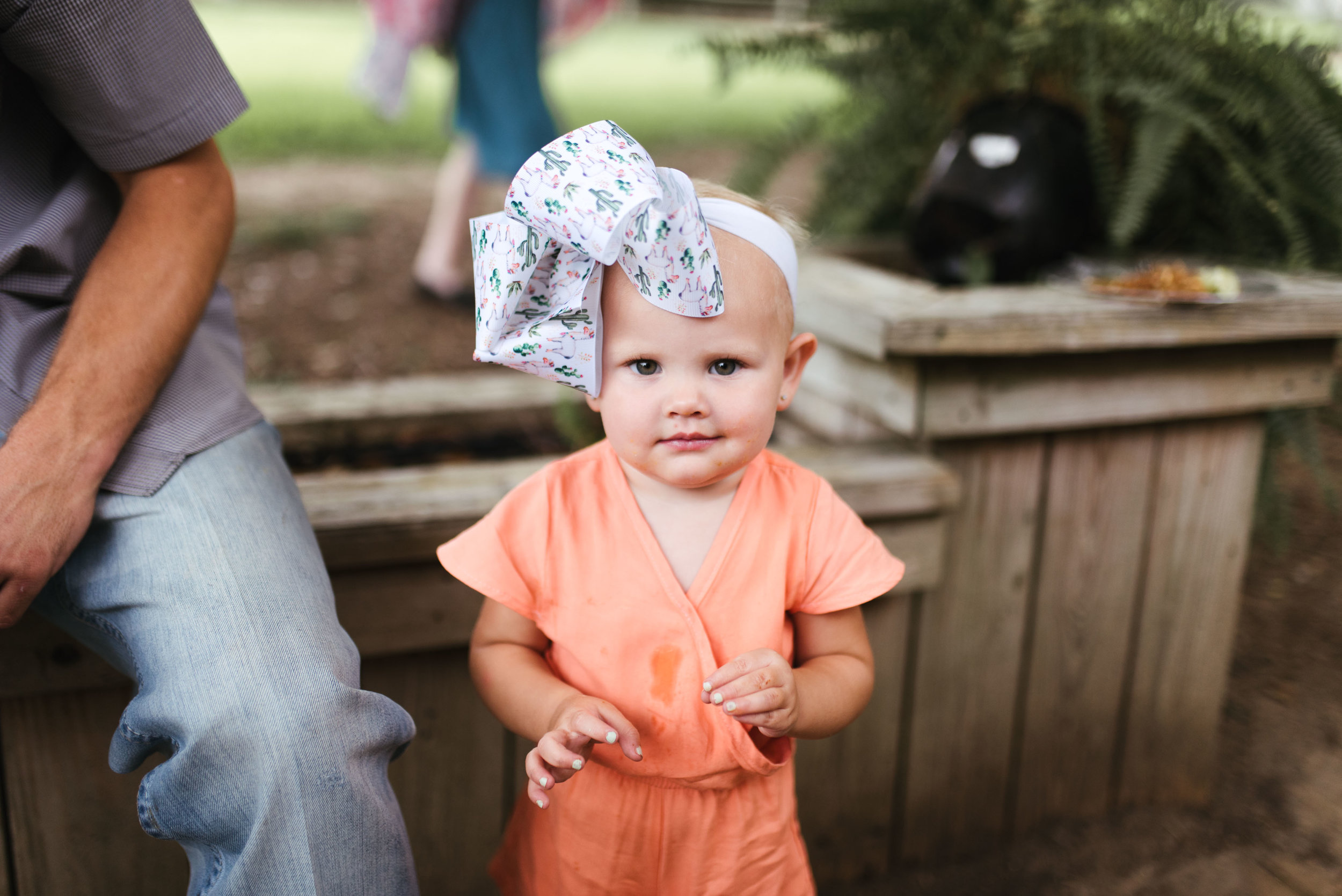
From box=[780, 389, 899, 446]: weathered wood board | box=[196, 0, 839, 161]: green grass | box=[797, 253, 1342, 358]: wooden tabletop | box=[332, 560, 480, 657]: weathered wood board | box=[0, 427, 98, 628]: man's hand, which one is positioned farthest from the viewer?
box=[196, 0, 839, 161]: green grass

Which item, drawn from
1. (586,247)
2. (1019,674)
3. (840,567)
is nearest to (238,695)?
(586,247)

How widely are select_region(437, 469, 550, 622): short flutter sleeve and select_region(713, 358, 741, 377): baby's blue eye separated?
258 mm

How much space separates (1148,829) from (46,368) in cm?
199

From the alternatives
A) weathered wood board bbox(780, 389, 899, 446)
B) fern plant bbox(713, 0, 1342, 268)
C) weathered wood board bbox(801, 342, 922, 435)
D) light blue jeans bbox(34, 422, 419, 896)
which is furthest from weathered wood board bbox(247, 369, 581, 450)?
light blue jeans bbox(34, 422, 419, 896)

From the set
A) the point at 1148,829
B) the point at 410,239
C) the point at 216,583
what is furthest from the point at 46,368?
the point at 410,239

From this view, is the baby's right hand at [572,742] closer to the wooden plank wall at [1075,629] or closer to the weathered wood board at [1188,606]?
the wooden plank wall at [1075,629]

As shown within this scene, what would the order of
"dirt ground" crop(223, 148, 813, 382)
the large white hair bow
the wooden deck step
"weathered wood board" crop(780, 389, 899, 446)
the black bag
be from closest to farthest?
1. the large white hair bow
2. the wooden deck step
3. "weathered wood board" crop(780, 389, 899, 446)
4. the black bag
5. "dirt ground" crop(223, 148, 813, 382)

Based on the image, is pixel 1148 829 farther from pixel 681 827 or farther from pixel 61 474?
pixel 61 474

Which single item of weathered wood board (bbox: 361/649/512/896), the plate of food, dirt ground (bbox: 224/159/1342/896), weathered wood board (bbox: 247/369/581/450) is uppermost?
the plate of food

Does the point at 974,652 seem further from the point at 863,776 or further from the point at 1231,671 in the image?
the point at 1231,671

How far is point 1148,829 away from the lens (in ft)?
6.89

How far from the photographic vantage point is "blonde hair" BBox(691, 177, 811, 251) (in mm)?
1144

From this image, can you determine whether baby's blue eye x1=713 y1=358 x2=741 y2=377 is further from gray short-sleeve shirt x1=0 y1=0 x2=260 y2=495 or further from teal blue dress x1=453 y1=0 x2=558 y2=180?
teal blue dress x1=453 y1=0 x2=558 y2=180

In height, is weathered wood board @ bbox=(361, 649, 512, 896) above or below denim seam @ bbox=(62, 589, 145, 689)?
below
